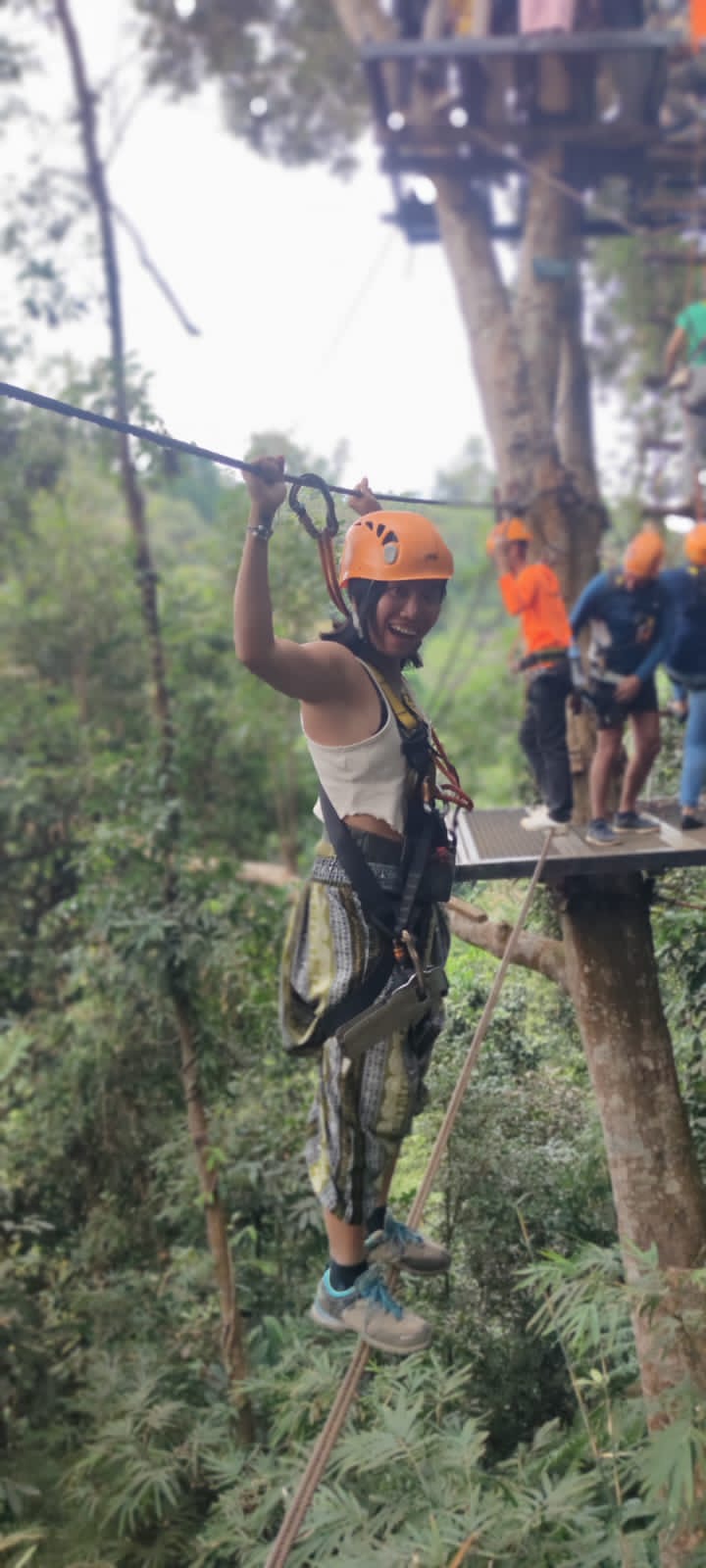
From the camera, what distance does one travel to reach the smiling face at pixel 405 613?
1.87 m

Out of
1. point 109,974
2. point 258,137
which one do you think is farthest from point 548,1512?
point 258,137

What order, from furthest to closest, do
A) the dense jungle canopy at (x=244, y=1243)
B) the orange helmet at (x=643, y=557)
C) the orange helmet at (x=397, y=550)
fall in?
the orange helmet at (x=643, y=557) → the dense jungle canopy at (x=244, y=1243) → the orange helmet at (x=397, y=550)

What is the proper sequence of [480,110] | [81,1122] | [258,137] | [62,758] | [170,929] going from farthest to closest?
[258,137]
[62,758]
[480,110]
[81,1122]
[170,929]

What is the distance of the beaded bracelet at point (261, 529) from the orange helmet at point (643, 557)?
7.17 ft

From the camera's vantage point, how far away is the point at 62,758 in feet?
31.6

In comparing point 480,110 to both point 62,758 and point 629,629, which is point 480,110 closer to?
point 629,629

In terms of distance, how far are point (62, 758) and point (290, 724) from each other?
223 cm

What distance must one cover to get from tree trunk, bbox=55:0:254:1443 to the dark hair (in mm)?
3064

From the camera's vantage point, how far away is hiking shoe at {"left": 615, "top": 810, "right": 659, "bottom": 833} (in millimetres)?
3578

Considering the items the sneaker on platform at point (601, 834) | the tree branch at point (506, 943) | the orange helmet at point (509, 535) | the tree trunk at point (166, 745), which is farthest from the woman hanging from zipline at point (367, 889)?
the orange helmet at point (509, 535)

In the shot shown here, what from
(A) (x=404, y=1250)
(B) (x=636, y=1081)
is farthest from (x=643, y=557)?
(A) (x=404, y=1250)

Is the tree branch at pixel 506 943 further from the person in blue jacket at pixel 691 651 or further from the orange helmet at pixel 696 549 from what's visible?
the orange helmet at pixel 696 549

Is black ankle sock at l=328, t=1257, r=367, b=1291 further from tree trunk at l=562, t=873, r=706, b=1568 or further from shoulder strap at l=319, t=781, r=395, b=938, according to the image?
tree trunk at l=562, t=873, r=706, b=1568

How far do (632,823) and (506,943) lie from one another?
0.62m
